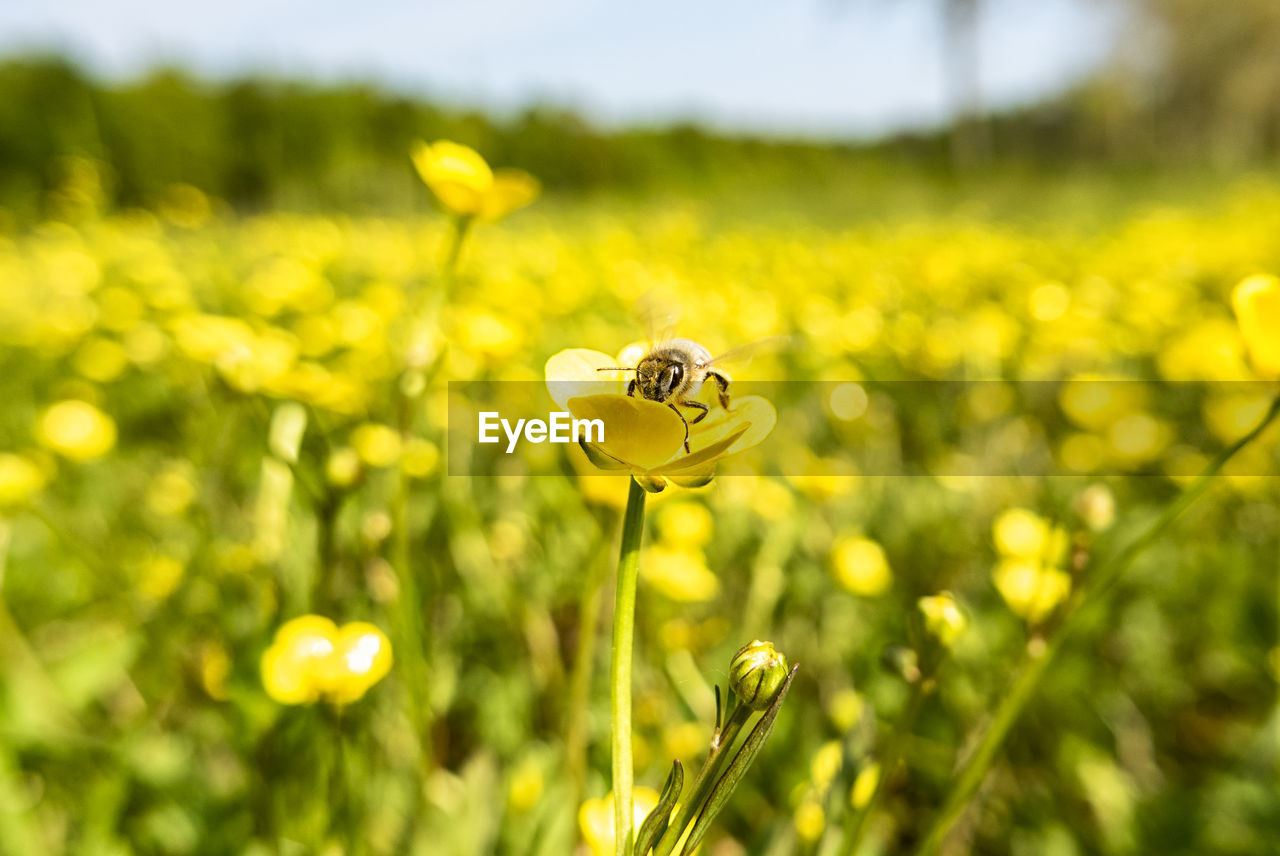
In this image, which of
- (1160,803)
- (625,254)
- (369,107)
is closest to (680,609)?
(1160,803)

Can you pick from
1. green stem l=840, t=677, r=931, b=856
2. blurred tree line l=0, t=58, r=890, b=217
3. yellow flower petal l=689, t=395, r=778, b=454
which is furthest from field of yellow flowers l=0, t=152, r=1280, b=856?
blurred tree line l=0, t=58, r=890, b=217

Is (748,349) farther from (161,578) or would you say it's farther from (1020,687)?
(161,578)

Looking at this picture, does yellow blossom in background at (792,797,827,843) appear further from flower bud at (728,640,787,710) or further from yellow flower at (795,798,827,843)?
flower bud at (728,640,787,710)

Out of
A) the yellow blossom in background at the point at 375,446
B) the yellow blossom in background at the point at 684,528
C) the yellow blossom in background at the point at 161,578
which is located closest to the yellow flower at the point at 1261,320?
the yellow blossom in background at the point at 684,528

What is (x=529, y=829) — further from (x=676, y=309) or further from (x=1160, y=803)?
(x=1160, y=803)

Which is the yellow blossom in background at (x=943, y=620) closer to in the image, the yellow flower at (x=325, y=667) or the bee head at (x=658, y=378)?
the bee head at (x=658, y=378)

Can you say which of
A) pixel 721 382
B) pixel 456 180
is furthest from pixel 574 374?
pixel 456 180

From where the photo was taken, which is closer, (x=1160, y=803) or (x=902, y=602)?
(x=1160, y=803)
